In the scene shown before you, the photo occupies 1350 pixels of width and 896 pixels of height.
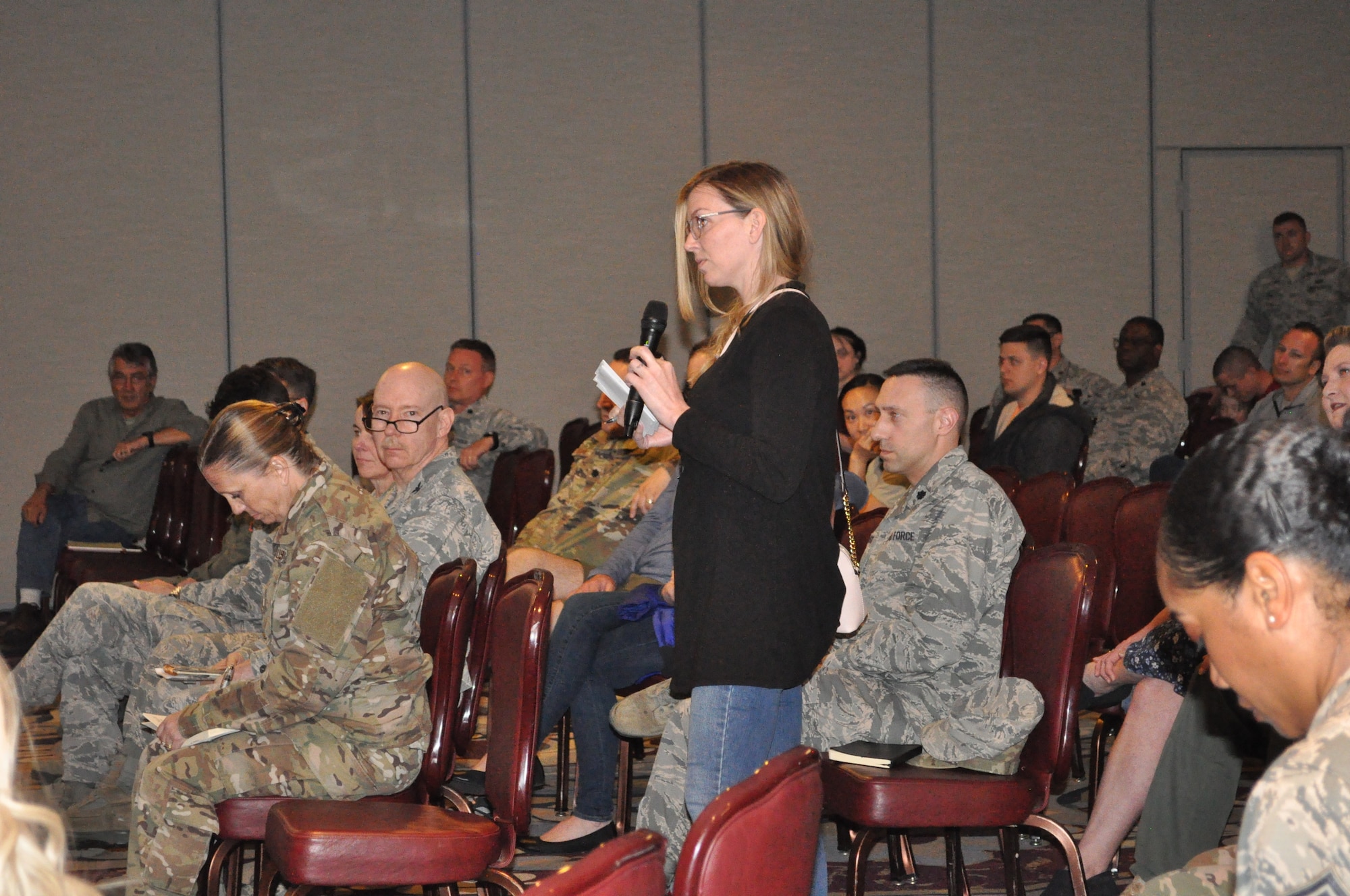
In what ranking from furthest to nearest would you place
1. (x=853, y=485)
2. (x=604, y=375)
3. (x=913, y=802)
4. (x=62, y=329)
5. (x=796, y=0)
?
(x=796, y=0) → (x=62, y=329) → (x=853, y=485) → (x=913, y=802) → (x=604, y=375)

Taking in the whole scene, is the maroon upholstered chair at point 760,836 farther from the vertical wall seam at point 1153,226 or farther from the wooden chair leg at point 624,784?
the vertical wall seam at point 1153,226

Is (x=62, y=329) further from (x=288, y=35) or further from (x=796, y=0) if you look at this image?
(x=796, y=0)

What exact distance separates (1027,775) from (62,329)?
23.3 ft

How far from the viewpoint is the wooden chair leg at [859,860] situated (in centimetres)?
252

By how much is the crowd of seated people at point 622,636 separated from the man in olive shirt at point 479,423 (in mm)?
1205

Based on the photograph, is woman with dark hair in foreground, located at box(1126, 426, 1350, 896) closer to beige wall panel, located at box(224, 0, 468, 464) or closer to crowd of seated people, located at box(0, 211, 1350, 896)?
crowd of seated people, located at box(0, 211, 1350, 896)

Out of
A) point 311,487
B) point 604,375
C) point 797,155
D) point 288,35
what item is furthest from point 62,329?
point 604,375

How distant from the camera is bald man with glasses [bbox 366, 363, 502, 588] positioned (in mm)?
3502

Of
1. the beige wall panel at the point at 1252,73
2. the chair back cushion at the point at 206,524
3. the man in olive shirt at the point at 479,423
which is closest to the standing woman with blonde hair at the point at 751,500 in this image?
the chair back cushion at the point at 206,524

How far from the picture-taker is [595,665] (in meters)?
3.70

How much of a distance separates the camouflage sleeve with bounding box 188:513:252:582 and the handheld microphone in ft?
7.48

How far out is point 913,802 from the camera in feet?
8.13

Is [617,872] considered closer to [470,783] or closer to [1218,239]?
[470,783]

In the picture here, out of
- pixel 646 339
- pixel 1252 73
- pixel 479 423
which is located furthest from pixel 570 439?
pixel 1252 73
